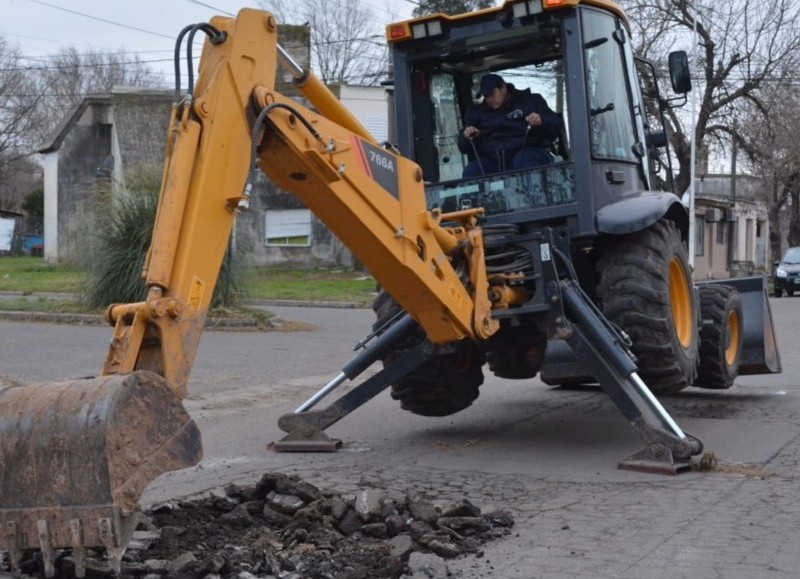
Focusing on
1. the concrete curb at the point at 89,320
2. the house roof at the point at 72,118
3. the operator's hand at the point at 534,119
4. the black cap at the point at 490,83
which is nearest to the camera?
the operator's hand at the point at 534,119

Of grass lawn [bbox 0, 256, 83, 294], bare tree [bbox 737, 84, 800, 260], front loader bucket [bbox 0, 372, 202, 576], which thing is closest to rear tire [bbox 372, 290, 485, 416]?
front loader bucket [bbox 0, 372, 202, 576]

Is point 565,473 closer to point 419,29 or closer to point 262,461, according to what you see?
point 262,461

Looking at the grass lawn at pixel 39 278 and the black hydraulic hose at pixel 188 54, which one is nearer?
the black hydraulic hose at pixel 188 54

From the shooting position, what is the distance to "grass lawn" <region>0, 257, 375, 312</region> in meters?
20.7

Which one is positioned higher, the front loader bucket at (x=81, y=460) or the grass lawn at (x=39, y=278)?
the front loader bucket at (x=81, y=460)

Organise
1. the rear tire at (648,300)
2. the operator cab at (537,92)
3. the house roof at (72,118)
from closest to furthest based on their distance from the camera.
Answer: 1. the rear tire at (648,300)
2. the operator cab at (537,92)
3. the house roof at (72,118)

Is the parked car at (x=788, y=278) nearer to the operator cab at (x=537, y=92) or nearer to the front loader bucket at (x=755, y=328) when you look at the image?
the front loader bucket at (x=755, y=328)

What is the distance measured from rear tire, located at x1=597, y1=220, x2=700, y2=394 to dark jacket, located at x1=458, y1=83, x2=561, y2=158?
98 centimetres

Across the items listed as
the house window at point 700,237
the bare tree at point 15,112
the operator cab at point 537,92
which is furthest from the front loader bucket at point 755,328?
the bare tree at point 15,112

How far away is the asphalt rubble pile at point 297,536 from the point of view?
5.36 metres

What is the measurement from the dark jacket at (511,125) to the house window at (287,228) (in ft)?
96.6

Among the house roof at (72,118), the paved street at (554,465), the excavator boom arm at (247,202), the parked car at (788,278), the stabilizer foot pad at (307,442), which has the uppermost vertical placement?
the house roof at (72,118)

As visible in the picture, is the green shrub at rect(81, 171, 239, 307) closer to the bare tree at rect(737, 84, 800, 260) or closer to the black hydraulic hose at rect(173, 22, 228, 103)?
the black hydraulic hose at rect(173, 22, 228, 103)

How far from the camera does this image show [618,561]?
223 inches
